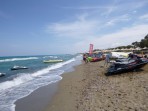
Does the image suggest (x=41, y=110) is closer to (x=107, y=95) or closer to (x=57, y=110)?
(x=57, y=110)

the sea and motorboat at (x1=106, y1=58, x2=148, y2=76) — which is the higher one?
motorboat at (x1=106, y1=58, x2=148, y2=76)

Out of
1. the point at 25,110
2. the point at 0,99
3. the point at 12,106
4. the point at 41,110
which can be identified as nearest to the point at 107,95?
the point at 41,110

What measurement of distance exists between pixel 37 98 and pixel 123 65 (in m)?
8.80

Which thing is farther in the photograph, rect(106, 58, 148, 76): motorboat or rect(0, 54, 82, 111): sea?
rect(106, 58, 148, 76): motorboat

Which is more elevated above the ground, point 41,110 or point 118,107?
point 118,107

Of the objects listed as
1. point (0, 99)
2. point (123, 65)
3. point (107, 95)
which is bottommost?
point (0, 99)

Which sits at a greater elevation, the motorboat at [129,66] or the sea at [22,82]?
the motorboat at [129,66]

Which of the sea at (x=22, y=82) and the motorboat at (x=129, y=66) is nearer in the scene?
the sea at (x=22, y=82)

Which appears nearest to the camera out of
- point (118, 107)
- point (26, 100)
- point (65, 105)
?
point (118, 107)

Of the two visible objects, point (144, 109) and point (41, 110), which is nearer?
point (144, 109)

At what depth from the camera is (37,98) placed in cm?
1073

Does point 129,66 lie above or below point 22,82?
above

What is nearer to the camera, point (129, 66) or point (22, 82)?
point (129, 66)

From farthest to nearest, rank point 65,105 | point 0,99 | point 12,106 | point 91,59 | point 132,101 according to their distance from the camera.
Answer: point 91,59 < point 0,99 < point 12,106 < point 65,105 < point 132,101
